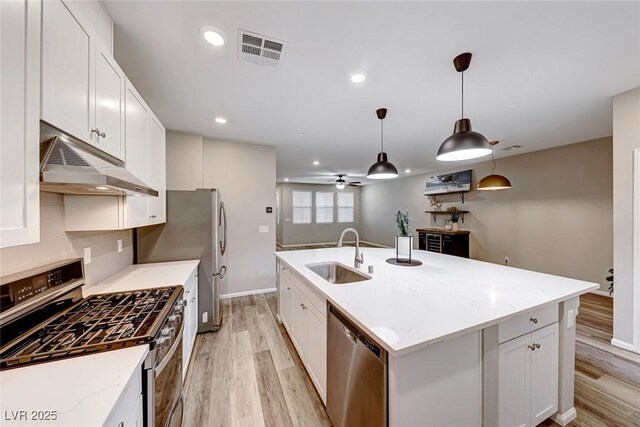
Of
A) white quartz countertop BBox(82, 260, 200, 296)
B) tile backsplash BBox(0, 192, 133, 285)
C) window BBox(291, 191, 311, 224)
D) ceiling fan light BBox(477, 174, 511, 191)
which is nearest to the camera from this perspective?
tile backsplash BBox(0, 192, 133, 285)

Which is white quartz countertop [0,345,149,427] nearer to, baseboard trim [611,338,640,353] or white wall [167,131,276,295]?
white wall [167,131,276,295]

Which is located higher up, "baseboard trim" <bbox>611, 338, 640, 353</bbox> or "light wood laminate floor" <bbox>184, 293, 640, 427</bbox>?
"baseboard trim" <bbox>611, 338, 640, 353</bbox>

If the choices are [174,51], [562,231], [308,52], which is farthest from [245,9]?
[562,231]

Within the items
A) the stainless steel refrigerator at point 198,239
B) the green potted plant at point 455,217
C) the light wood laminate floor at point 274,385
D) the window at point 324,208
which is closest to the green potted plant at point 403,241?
the light wood laminate floor at point 274,385

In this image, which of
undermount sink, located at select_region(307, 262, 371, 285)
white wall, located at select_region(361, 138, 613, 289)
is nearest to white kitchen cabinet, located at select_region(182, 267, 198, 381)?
undermount sink, located at select_region(307, 262, 371, 285)

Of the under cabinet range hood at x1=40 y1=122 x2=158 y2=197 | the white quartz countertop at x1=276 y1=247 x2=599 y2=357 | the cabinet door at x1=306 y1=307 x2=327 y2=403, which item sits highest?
the under cabinet range hood at x1=40 y1=122 x2=158 y2=197

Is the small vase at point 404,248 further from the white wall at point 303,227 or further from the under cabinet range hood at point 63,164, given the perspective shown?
the white wall at point 303,227

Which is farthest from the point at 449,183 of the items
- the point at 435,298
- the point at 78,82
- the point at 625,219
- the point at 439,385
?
the point at 78,82

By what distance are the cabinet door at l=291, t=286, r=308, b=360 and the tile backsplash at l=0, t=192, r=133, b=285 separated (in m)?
1.63

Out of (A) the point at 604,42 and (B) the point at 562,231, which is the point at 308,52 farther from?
(B) the point at 562,231

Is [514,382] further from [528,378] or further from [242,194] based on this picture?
[242,194]

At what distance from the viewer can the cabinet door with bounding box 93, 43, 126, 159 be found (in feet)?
4.08

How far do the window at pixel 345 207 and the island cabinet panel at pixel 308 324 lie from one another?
7589mm

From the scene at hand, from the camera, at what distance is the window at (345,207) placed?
33.3 ft
